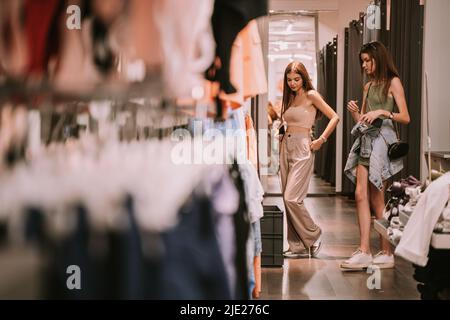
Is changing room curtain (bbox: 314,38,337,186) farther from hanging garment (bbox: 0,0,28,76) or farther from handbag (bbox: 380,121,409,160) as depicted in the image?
hanging garment (bbox: 0,0,28,76)

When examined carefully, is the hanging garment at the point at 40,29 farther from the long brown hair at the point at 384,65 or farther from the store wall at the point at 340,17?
the store wall at the point at 340,17

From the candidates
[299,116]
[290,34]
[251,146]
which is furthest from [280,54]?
[251,146]

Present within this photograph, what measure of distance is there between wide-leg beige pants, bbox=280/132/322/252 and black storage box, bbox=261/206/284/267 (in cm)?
46

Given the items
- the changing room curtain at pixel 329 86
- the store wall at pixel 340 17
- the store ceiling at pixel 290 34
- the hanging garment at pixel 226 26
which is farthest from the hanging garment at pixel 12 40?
the changing room curtain at pixel 329 86

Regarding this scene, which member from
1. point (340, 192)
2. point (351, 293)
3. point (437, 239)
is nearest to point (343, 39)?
point (340, 192)

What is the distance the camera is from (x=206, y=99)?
1.88m

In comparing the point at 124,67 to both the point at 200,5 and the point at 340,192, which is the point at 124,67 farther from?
the point at 340,192

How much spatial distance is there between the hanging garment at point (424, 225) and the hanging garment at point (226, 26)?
1729mm

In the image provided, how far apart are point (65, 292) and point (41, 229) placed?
16cm

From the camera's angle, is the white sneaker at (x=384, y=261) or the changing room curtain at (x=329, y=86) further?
the changing room curtain at (x=329, y=86)

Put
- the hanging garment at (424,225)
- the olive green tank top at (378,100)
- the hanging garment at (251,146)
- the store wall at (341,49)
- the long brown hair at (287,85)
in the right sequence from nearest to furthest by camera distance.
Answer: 1. the hanging garment at (424,225)
2. the hanging garment at (251,146)
3. the olive green tank top at (378,100)
4. the long brown hair at (287,85)
5. the store wall at (341,49)

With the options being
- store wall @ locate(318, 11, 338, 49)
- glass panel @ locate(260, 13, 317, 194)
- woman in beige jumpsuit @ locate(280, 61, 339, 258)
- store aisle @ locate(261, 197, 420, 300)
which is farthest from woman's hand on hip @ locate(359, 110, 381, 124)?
store wall @ locate(318, 11, 338, 49)

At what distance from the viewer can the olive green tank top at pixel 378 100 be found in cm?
525

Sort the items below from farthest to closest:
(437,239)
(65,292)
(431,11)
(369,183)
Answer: (431,11), (369,183), (437,239), (65,292)
